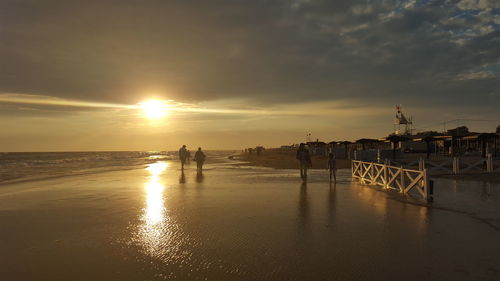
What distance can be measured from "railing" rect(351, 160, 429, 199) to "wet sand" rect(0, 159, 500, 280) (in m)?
0.83

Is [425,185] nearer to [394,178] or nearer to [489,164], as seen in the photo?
[394,178]

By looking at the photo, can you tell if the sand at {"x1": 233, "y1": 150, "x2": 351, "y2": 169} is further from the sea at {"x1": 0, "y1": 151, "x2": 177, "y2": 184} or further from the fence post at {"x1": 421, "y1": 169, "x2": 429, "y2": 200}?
the fence post at {"x1": 421, "y1": 169, "x2": 429, "y2": 200}

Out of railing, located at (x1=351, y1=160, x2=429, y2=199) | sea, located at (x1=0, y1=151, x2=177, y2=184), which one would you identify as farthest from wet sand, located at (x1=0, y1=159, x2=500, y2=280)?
sea, located at (x1=0, y1=151, x2=177, y2=184)

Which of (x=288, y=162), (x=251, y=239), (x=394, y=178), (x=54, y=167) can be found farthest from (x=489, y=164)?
(x=54, y=167)

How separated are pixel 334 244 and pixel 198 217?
386 cm

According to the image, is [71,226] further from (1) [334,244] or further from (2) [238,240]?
(1) [334,244]

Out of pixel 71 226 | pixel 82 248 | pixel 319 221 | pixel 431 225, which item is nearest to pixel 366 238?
pixel 319 221

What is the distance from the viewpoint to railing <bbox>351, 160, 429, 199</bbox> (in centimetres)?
1124

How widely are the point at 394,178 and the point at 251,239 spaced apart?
9162 mm

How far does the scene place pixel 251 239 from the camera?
6375mm

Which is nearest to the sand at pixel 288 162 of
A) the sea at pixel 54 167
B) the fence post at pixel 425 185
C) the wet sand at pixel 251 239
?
the sea at pixel 54 167

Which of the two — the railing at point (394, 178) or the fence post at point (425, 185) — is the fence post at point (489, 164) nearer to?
the railing at point (394, 178)

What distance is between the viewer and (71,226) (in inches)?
301

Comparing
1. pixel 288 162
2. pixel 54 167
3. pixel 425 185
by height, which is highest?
pixel 425 185
